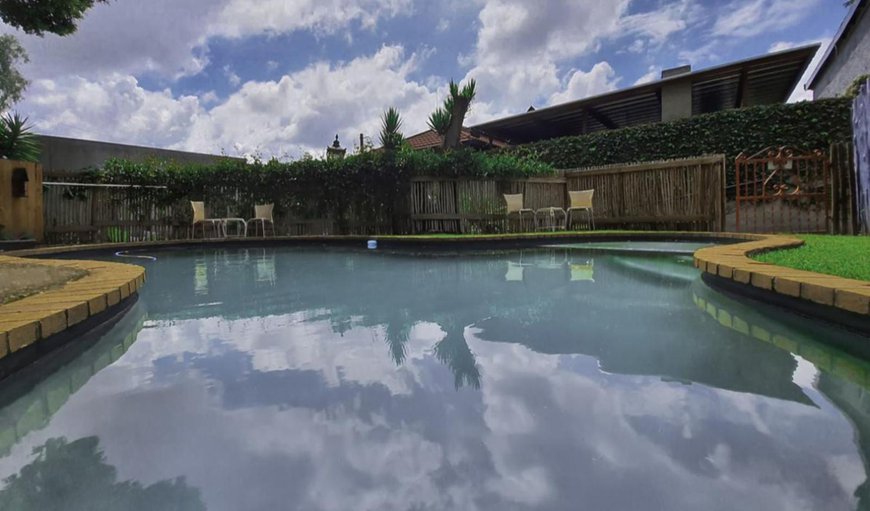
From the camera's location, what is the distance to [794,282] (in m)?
2.44

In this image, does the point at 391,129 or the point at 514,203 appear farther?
the point at 391,129

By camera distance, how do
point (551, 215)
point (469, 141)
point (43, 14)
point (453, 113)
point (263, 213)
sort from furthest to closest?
point (469, 141)
point (453, 113)
point (551, 215)
point (263, 213)
point (43, 14)

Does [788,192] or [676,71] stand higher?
[676,71]

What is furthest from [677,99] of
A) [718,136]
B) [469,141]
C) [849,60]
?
[469,141]

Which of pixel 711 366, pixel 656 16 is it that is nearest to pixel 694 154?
pixel 656 16

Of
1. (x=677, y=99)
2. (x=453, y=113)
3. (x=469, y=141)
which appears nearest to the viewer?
(x=453, y=113)

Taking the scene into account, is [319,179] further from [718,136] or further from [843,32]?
[843,32]

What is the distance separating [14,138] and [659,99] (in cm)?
1703

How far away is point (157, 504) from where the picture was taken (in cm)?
103

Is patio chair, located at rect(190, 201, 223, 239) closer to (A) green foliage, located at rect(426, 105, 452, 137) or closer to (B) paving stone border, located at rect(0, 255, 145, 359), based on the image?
(A) green foliage, located at rect(426, 105, 452, 137)

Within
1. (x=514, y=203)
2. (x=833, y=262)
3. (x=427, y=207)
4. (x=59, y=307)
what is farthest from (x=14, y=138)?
(x=833, y=262)

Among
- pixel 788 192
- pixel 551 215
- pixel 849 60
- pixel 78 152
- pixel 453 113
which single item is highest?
pixel 849 60

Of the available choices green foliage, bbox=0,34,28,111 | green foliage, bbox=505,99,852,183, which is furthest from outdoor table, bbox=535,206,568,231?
green foliage, bbox=0,34,28,111

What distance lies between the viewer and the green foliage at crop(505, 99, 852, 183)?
9930mm
